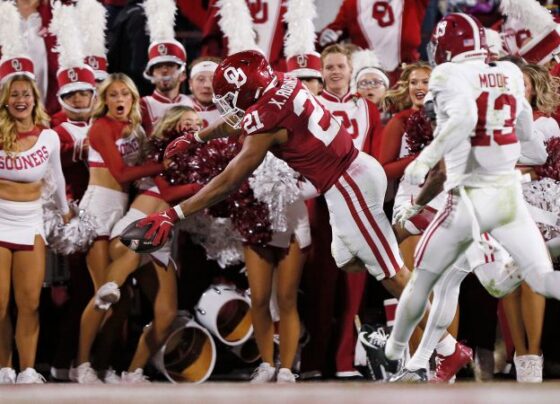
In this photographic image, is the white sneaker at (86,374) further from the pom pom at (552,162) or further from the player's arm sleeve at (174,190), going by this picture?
the pom pom at (552,162)

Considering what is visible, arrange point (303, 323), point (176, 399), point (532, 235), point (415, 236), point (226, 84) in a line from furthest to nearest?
point (303, 323), point (415, 236), point (226, 84), point (532, 235), point (176, 399)

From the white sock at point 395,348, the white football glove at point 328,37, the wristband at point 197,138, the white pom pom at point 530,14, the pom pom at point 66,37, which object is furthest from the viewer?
the white football glove at point 328,37

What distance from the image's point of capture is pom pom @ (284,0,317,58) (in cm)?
812

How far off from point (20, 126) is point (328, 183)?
2.07 metres

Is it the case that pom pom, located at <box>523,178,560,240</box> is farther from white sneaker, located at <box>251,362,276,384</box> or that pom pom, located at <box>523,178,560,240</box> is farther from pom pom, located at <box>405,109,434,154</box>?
white sneaker, located at <box>251,362,276,384</box>

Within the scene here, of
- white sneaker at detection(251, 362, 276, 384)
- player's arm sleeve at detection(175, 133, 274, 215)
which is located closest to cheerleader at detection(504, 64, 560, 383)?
white sneaker at detection(251, 362, 276, 384)

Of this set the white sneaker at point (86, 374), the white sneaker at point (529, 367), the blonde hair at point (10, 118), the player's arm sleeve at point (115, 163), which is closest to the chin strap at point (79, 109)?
the blonde hair at point (10, 118)

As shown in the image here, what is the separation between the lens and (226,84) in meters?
6.34

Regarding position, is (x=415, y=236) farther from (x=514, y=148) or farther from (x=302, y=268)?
(x=514, y=148)

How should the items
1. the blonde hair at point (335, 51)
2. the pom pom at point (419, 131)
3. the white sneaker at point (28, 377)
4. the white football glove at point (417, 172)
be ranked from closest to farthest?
1. the white football glove at point (417, 172)
2. the pom pom at point (419, 131)
3. the white sneaker at point (28, 377)
4. the blonde hair at point (335, 51)

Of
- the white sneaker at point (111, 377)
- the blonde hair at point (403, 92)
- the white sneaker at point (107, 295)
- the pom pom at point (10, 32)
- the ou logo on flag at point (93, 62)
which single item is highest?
the pom pom at point (10, 32)

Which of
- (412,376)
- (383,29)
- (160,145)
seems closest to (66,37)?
(160,145)

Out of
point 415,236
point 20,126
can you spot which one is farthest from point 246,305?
point 20,126

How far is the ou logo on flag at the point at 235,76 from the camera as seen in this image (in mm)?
6305
